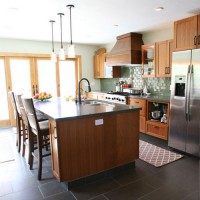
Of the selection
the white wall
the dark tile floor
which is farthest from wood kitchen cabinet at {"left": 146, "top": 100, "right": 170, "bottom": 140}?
the white wall

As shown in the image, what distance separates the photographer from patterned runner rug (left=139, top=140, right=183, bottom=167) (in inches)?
119

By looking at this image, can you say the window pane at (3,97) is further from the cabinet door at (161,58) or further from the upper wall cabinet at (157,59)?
the cabinet door at (161,58)

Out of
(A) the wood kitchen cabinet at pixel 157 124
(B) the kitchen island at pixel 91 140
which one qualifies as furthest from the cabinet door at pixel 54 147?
(A) the wood kitchen cabinet at pixel 157 124

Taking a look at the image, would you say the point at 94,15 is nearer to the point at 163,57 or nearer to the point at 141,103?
the point at 163,57

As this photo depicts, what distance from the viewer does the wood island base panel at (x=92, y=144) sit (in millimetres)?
2234

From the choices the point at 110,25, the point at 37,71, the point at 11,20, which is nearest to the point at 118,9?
the point at 110,25

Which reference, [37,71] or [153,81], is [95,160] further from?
[37,71]

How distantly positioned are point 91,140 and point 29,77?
3940mm

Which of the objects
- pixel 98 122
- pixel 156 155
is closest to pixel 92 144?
pixel 98 122

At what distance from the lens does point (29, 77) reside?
219 inches

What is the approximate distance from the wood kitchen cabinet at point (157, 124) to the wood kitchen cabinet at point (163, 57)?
69cm

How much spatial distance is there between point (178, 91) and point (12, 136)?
3.89m

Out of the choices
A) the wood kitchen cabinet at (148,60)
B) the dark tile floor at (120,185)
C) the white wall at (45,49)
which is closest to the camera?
the dark tile floor at (120,185)

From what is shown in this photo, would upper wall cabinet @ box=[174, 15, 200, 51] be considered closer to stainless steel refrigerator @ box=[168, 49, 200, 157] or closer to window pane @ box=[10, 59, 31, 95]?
stainless steel refrigerator @ box=[168, 49, 200, 157]
